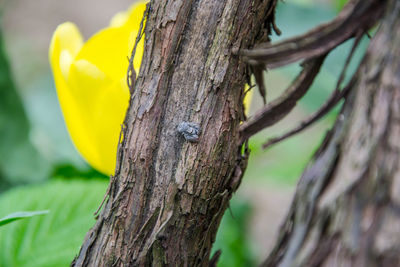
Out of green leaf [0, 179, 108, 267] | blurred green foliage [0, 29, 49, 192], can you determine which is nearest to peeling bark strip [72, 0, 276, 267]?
green leaf [0, 179, 108, 267]

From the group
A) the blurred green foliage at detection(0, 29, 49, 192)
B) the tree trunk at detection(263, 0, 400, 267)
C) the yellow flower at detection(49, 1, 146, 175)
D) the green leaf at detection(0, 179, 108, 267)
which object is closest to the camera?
the tree trunk at detection(263, 0, 400, 267)

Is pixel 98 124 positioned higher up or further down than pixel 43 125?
further down

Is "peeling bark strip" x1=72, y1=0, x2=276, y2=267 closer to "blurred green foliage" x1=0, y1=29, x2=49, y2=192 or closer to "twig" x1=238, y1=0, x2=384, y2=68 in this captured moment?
"twig" x1=238, y1=0, x2=384, y2=68

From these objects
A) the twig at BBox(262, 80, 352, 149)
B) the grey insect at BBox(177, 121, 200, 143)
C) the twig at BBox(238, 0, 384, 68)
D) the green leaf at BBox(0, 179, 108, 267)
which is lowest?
the green leaf at BBox(0, 179, 108, 267)

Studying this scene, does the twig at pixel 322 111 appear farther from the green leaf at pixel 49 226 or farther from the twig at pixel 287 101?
the green leaf at pixel 49 226

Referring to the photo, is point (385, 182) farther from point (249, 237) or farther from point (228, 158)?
point (249, 237)

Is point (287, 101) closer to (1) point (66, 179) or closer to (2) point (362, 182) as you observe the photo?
(2) point (362, 182)

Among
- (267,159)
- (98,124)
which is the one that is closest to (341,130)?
(98,124)
